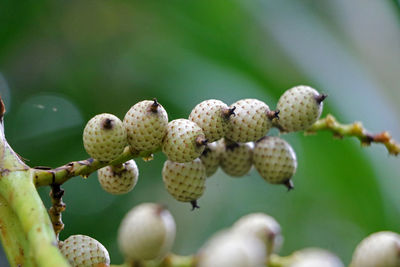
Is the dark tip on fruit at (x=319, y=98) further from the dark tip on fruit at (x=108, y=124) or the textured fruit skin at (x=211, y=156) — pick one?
the dark tip on fruit at (x=108, y=124)

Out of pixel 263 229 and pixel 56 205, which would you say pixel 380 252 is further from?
pixel 56 205

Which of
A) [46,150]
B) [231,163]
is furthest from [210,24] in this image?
[231,163]

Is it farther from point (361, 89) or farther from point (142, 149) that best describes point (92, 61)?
point (142, 149)

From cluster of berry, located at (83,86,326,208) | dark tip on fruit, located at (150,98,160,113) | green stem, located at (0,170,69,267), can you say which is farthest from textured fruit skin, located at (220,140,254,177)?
green stem, located at (0,170,69,267)

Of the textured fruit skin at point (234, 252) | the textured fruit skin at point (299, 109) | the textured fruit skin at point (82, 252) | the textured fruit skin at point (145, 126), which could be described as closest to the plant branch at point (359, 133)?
the textured fruit skin at point (299, 109)

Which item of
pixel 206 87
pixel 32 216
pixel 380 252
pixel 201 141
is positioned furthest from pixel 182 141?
pixel 206 87

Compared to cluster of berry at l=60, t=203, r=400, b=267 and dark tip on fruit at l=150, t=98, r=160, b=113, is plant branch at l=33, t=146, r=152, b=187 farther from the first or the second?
cluster of berry at l=60, t=203, r=400, b=267
